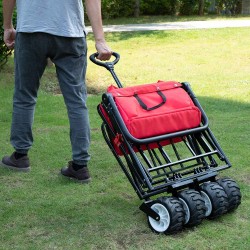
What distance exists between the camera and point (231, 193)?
359 centimetres

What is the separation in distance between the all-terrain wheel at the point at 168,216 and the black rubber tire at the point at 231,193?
1.25 ft

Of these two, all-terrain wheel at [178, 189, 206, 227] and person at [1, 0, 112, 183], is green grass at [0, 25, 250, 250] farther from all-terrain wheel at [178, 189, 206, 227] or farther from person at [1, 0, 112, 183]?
person at [1, 0, 112, 183]

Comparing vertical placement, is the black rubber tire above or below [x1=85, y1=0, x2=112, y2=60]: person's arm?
below

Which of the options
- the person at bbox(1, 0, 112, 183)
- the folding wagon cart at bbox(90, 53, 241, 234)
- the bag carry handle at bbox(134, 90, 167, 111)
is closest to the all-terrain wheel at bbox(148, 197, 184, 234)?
the folding wagon cart at bbox(90, 53, 241, 234)

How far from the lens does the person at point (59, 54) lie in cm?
398

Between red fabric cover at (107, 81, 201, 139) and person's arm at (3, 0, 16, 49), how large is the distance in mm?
1158

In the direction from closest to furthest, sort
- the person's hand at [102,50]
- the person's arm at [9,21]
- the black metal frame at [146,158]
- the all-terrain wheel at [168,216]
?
the all-terrain wheel at [168,216]
the black metal frame at [146,158]
the person's hand at [102,50]
the person's arm at [9,21]

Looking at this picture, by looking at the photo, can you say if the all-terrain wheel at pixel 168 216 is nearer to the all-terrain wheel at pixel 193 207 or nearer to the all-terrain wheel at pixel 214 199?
the all-terrain wheel at pixel 193 207

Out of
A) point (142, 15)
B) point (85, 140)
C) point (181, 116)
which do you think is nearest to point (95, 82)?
point (85, 140)

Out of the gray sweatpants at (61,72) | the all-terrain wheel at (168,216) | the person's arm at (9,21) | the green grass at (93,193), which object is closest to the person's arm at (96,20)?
the gray sweatpants at (61,72)

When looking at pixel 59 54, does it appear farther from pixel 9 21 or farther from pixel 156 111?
pixel 156 111

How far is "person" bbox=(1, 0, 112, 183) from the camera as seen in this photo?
3.98 m

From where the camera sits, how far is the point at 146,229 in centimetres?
348

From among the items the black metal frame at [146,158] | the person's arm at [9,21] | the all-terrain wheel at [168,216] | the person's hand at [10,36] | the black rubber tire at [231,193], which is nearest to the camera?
the all-terrain wheel at [168,216]
